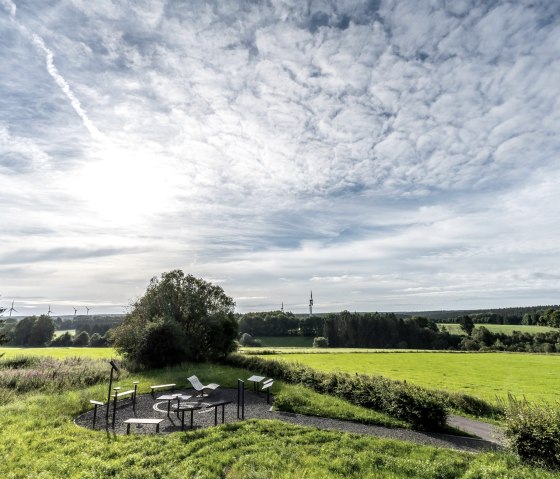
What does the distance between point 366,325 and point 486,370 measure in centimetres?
6193

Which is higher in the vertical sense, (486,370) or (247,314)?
(247,314)

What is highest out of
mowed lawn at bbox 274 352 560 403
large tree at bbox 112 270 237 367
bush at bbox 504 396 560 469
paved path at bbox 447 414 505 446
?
large tree at bbox 112 270 237 367

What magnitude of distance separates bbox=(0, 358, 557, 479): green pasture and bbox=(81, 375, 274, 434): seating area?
1.16 metres

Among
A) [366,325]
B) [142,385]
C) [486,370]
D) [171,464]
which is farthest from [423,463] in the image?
[366,325]

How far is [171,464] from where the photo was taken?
922 cm

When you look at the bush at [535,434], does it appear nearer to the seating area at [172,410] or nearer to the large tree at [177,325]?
the seating area at [172,410]

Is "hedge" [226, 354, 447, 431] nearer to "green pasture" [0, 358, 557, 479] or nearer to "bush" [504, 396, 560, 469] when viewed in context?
"green pasture" [0, 358, 557, 479]

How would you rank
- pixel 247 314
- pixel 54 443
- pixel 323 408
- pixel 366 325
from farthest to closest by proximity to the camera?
pixel 247 314, pixel 366 325, pixel 323 408, pixel 54 443

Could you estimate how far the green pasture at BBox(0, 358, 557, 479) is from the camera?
28.6 ft

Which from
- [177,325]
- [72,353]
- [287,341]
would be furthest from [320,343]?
[177,325]

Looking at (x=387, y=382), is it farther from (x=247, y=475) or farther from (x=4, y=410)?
(x=4, y=410)

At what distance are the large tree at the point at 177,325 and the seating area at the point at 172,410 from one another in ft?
33.1

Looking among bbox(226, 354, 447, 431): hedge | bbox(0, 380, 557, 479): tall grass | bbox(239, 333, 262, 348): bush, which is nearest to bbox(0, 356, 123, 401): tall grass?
bbox(0, 380, 557, 479): tall grass

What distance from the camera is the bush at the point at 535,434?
30.6ft
